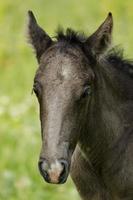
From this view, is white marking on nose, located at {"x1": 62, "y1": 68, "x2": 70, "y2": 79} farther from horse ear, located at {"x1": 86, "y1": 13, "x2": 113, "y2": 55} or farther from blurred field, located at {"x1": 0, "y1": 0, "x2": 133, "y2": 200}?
blurred field, located at {"x1": 0, "y1": 0, "x2": 133, "y2": 200}

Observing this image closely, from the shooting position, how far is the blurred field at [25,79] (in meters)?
12.5

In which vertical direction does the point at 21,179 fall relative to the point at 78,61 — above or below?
below

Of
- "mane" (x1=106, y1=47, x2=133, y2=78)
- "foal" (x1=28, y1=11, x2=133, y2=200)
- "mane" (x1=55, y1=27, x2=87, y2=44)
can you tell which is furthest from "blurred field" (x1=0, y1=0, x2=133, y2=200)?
"mane" (x1=106, y1=47, x2=133, y2=78)

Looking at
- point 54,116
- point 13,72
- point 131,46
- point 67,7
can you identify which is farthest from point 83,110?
point 67,7

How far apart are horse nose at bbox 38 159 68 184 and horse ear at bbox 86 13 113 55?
4.08ft

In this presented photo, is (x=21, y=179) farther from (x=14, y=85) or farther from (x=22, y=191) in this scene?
(x=14, y=85)

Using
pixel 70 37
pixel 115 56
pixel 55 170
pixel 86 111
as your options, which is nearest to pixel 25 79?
pixel 115 56

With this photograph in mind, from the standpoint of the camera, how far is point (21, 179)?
1262 centimetres

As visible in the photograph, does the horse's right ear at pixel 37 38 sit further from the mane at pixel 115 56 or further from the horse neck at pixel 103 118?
the horse neck at pixel 103 118

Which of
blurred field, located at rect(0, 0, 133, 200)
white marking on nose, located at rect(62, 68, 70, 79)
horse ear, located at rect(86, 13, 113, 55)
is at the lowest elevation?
blurred field, located at rect(0, 0, 133, 200)

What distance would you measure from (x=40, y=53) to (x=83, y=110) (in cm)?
75

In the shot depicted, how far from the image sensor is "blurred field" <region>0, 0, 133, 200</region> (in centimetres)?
1251

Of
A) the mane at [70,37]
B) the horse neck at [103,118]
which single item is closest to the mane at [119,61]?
the horse neck at [103,118]

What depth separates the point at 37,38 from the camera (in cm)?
884
